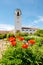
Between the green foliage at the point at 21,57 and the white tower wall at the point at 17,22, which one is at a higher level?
the white tower wall at the point at 17,22

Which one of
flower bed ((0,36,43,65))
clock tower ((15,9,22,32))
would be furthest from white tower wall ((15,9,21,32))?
flower bed ((0,36,43,65))

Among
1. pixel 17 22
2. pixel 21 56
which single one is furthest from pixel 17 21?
pixel 21 56

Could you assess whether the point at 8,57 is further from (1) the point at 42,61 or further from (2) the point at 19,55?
(1) the point at 42,61

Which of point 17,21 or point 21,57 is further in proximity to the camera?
point 17,21

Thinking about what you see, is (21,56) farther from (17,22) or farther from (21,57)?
(17,22)

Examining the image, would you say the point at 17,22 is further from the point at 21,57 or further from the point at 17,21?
the point at 21,57

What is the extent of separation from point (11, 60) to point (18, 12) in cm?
4344

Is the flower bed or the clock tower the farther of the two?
the clock tower

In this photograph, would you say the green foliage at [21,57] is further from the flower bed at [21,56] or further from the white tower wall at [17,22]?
the white tower wall at [17,22]

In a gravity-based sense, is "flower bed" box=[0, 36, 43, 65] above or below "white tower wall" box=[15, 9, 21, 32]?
below

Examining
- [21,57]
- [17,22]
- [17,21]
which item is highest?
[17,21]

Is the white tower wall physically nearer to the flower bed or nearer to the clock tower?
the clock tower

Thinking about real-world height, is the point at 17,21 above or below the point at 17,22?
above

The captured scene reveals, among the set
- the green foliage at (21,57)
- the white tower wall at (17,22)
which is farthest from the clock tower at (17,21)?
the green foliage at (21,57)
